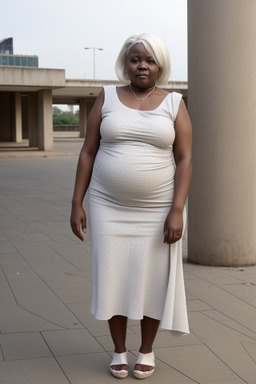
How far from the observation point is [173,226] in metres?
3.60

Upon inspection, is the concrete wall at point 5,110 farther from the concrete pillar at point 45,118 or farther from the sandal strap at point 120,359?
the sandal strap at point 120,359

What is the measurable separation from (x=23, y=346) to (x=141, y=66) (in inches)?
76.1

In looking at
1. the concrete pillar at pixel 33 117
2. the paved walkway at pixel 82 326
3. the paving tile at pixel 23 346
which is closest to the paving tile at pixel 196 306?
the paved walkway at pixel 82 326

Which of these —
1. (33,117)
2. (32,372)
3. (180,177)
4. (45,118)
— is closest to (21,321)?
(32,372)

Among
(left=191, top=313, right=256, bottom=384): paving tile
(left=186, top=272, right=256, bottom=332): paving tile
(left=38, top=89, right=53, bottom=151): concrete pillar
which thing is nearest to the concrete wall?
(left=38, top=89, right=53, bottom=151): concrete pillar

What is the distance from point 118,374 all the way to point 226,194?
3.26 meters

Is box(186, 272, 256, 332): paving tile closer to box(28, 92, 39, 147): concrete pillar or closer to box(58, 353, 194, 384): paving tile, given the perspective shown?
box(58, 353, 194, 384): paving tile

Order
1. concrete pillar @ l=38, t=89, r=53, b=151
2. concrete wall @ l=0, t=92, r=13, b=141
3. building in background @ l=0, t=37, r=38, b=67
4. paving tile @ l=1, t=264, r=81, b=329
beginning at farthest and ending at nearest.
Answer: building in background @ l=0, t=37, r=38, b=67 → concrete wall @ l=0, t=92, r=13, b=141 → concrete pillar @ l=38, t=89, r=53, b=151 → paving tile @ l=1, t=264, r=81, b=329

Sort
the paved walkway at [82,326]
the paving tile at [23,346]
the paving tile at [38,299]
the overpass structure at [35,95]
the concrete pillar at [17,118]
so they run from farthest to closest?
the concrete pillar at [17,118] → the overpass structure at [35,95] → the paving tile at [38,299] → the paving tile at [23,346] → the paved walkway at [82,326]

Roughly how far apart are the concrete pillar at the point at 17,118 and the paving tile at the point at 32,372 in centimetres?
4030

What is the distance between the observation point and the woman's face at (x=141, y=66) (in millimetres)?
3643

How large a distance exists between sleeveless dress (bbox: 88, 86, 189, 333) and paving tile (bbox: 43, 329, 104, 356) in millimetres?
628

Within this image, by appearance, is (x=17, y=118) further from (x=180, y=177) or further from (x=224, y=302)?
(x=180, y=177)

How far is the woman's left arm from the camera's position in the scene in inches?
142
